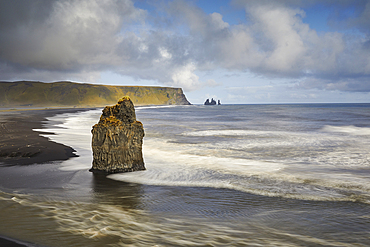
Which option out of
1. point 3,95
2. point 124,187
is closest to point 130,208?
point 124,187

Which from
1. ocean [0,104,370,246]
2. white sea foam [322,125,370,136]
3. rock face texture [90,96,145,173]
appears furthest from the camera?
white sea foam [322,125,370,136]

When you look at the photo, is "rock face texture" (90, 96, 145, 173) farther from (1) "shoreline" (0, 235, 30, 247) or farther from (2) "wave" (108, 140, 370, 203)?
(1) "shoreline" (0, 235, 30, 247)

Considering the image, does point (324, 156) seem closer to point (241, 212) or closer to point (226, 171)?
point (226, 171)

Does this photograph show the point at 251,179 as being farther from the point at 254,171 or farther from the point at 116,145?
the point at 116,145

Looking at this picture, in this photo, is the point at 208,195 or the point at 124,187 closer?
the point at 208,195

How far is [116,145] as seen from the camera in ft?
22.6

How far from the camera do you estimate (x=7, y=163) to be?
7.51 meters

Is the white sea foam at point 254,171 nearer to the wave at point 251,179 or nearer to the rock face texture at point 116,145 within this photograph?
the wave at point 251,179

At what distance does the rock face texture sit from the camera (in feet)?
22.5

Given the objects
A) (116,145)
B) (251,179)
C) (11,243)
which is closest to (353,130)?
(251,179)

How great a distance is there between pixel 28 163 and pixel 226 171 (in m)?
6.13

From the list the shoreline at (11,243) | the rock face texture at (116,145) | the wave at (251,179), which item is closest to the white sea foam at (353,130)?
the wave at (251,179)

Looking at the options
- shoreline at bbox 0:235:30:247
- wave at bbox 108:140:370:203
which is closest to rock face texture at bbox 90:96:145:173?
wave at bbox 108:140:370:203

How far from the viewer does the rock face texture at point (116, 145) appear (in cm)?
685
